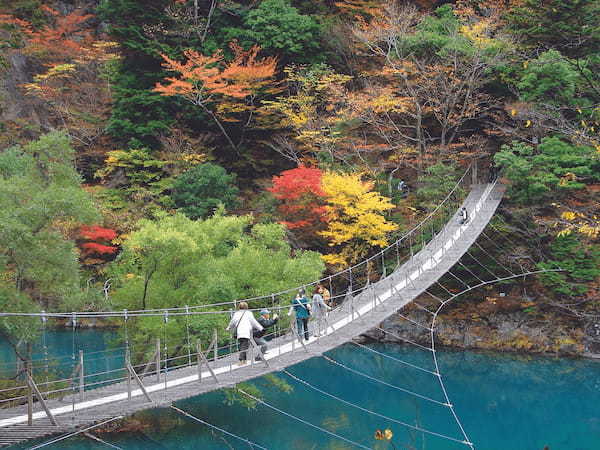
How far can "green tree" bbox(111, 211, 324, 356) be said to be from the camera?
1334 cm

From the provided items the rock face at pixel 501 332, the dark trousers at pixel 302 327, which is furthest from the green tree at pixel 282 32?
the dark trousers at pixel 302 327

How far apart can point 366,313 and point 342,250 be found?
5.50 metres

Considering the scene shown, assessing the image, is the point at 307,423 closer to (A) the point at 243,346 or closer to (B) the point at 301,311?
(B) the point at 301,311

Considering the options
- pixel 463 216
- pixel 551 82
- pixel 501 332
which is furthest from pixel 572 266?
pixel 551 82

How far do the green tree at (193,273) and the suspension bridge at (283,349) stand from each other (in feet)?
0.89

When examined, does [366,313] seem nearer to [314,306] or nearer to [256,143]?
[314,306]

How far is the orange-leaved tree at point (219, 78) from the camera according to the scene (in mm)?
21031

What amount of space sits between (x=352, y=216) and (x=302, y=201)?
1425 millimetres

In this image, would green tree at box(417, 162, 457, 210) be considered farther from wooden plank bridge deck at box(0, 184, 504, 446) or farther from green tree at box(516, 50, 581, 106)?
green tree at box(516, 50, 581, 106)

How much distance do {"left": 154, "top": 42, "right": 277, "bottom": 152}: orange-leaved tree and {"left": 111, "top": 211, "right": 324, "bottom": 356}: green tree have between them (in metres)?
7.04

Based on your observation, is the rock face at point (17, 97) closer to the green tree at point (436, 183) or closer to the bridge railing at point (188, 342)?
the bridge railing at point (188, 342)

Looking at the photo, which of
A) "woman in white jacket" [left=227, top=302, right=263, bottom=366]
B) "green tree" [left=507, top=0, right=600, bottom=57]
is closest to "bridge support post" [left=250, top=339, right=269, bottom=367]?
"woman in white jacket" [left=227, top=302, right=263, bottom=366]

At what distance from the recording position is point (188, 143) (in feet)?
71.2

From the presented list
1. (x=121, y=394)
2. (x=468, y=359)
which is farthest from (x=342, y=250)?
(x=121, y=394)
